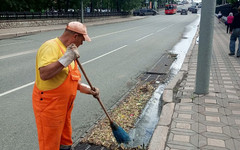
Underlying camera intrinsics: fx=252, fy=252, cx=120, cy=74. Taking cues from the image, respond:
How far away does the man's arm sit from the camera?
237 centimetres

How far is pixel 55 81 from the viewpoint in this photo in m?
2.53

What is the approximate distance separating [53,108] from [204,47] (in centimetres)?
410

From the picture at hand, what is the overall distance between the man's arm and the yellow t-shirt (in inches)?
1.6

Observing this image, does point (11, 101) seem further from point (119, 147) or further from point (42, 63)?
point (42, 63)

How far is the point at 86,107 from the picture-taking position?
5355mm

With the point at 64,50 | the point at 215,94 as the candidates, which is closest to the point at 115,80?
the point at 215,94

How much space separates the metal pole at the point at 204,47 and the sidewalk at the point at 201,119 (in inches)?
10.7

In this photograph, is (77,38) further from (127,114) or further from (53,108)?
(127,114)

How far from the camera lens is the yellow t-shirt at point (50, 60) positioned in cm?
243

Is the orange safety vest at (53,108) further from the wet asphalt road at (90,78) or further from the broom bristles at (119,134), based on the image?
the wet asphalt road at (90,78)

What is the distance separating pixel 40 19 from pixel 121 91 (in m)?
21.8

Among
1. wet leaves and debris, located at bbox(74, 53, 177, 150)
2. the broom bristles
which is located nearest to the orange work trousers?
the broom bristles

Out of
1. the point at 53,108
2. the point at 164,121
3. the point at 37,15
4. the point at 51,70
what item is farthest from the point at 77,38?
the point at 37,15

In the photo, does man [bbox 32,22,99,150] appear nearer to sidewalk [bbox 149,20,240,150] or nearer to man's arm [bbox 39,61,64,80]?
man's arm [bbox 39,61,64,80]
